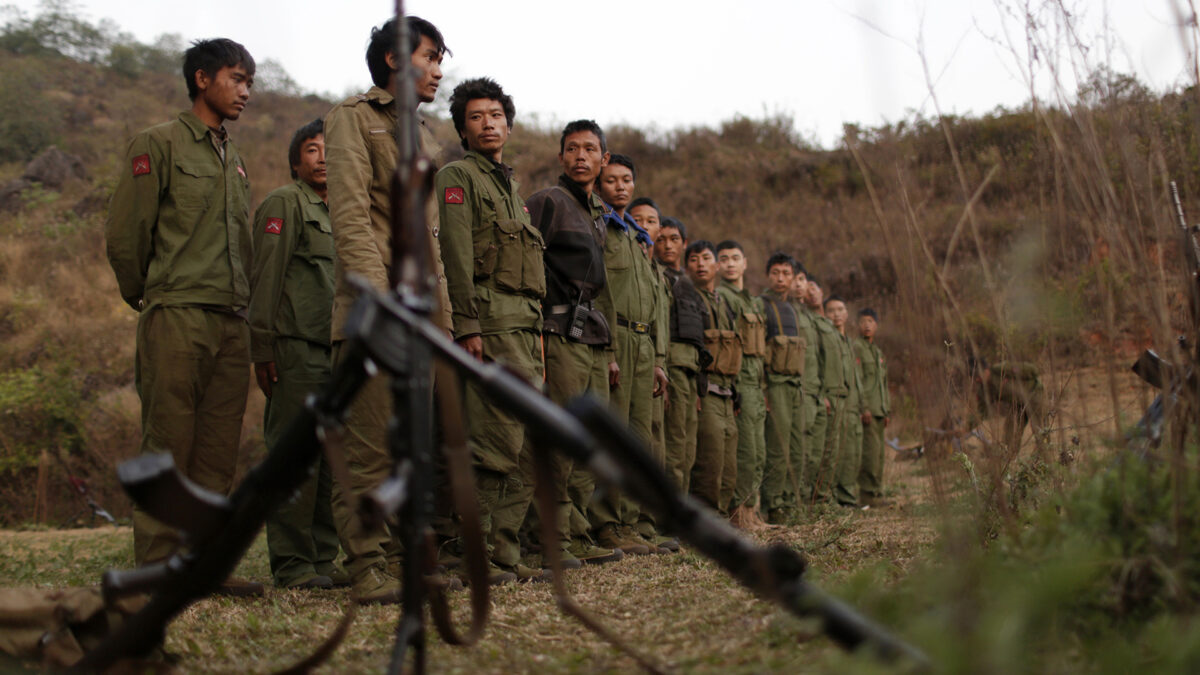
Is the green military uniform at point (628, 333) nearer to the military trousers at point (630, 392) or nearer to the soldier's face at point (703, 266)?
the military trousers at point (630, 392)

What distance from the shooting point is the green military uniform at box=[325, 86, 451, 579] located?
3529 mm

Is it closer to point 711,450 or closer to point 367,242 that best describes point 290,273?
point 367,242

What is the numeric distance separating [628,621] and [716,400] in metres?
4.40

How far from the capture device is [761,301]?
9148 millimetres

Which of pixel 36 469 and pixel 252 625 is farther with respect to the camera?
pixel 36 469

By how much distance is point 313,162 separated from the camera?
5125 mm

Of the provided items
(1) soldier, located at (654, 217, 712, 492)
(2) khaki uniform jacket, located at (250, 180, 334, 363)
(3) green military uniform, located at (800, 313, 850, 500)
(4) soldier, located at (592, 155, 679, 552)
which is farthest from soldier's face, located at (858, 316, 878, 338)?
(2) khaki uniform jacket, located at (250, 180, 334, 363)

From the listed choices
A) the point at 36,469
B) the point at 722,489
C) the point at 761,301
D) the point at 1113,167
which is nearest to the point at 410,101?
the point at 1113,167

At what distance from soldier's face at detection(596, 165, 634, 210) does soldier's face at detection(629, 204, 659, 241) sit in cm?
81

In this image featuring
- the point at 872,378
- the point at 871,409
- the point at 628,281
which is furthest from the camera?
the point at 872,378

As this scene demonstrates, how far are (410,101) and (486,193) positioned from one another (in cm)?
240

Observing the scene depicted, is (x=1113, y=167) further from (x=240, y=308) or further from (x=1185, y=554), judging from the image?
(x=240, y=308)

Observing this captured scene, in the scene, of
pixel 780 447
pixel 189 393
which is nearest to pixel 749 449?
pixel 780 447

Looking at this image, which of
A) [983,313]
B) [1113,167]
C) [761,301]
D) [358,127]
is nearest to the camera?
[1113,167]
